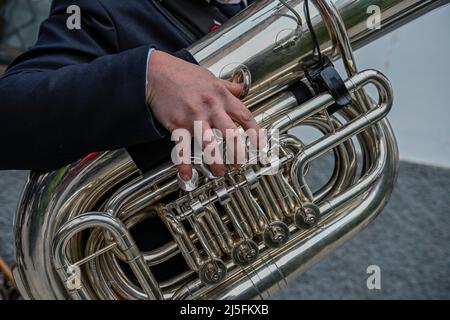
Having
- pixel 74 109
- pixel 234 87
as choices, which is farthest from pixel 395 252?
pixel 74 109

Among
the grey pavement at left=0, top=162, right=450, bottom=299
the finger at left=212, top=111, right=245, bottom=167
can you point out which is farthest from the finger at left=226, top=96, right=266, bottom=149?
the grey pavement at left=0, top=162, right=450, bottom=299

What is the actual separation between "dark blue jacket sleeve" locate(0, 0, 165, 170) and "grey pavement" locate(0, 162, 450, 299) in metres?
1.31

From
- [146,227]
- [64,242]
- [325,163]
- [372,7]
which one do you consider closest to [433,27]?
[325,163]

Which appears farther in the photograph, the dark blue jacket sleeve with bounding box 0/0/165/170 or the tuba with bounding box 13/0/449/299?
the tuba with bounding box 13/0/449/299

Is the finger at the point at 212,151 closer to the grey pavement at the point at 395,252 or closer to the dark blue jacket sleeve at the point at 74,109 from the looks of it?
the dark blue jacket sleeve at the point at 74,109

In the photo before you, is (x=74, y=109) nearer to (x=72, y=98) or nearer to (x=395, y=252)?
(x=72, y=98)

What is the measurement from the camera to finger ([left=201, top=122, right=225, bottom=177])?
2.55 ft

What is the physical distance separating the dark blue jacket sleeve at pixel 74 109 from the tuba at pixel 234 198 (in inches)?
4.2

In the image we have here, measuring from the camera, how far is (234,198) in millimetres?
958

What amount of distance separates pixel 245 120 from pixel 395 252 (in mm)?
1514

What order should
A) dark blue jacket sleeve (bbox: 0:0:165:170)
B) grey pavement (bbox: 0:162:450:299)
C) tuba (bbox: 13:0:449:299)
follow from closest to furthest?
dark blue jacket sleeve (bbox: 0:0:165:170) < tuba (bbox: 13:0:449:299) < grey pavement (bbox: 0:162:450:299)

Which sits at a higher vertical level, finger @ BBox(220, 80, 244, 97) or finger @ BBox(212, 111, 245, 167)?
finger @ BBox(220, 80, 244, 97)

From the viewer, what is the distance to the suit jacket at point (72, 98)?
77 cm

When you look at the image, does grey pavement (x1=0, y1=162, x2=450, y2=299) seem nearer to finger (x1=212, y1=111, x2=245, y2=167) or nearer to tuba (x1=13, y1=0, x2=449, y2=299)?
tuba (x1=13, y1=0, x2=449, y2=299)
